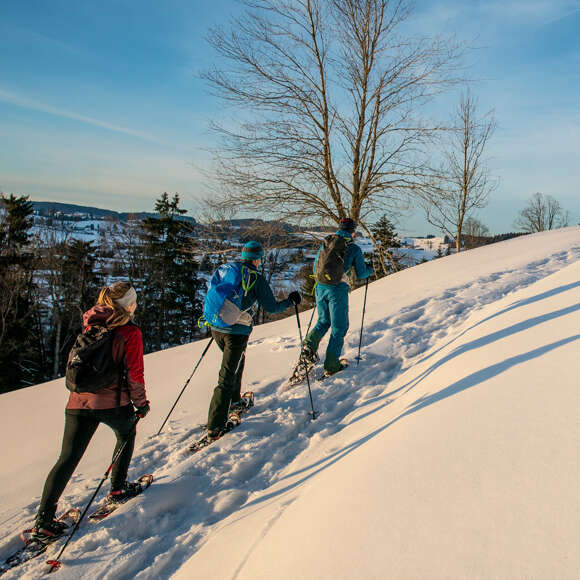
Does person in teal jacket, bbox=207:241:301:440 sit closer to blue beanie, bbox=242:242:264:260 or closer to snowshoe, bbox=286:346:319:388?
blue beanie, bbox=242:242:264:260

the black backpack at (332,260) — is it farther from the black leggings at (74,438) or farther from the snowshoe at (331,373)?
the black leggings at (74,438)

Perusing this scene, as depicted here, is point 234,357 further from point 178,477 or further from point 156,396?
point 156,396

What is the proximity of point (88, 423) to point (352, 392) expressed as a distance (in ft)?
9.56

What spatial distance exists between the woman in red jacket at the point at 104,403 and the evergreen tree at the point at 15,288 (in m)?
18.7

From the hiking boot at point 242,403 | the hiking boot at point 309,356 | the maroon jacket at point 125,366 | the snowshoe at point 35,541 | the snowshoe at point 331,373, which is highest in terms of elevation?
the maroon jacket at point 125,366

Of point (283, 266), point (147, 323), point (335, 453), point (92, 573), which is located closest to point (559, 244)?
point (335, 453)

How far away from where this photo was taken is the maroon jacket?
260 centimetres

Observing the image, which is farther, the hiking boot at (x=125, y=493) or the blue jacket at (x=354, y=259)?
the blue jacket at (x=354, y=259)

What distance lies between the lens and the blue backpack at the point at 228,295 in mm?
3678

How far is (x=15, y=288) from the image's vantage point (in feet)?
58.5

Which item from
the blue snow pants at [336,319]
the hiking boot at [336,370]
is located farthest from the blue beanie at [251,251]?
the hiking boot at [336,370]

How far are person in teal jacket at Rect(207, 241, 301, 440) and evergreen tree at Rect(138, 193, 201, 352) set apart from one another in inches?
917

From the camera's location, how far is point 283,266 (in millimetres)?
27141

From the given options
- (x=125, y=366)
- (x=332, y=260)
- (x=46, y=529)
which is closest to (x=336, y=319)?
(x=332, y=260)
